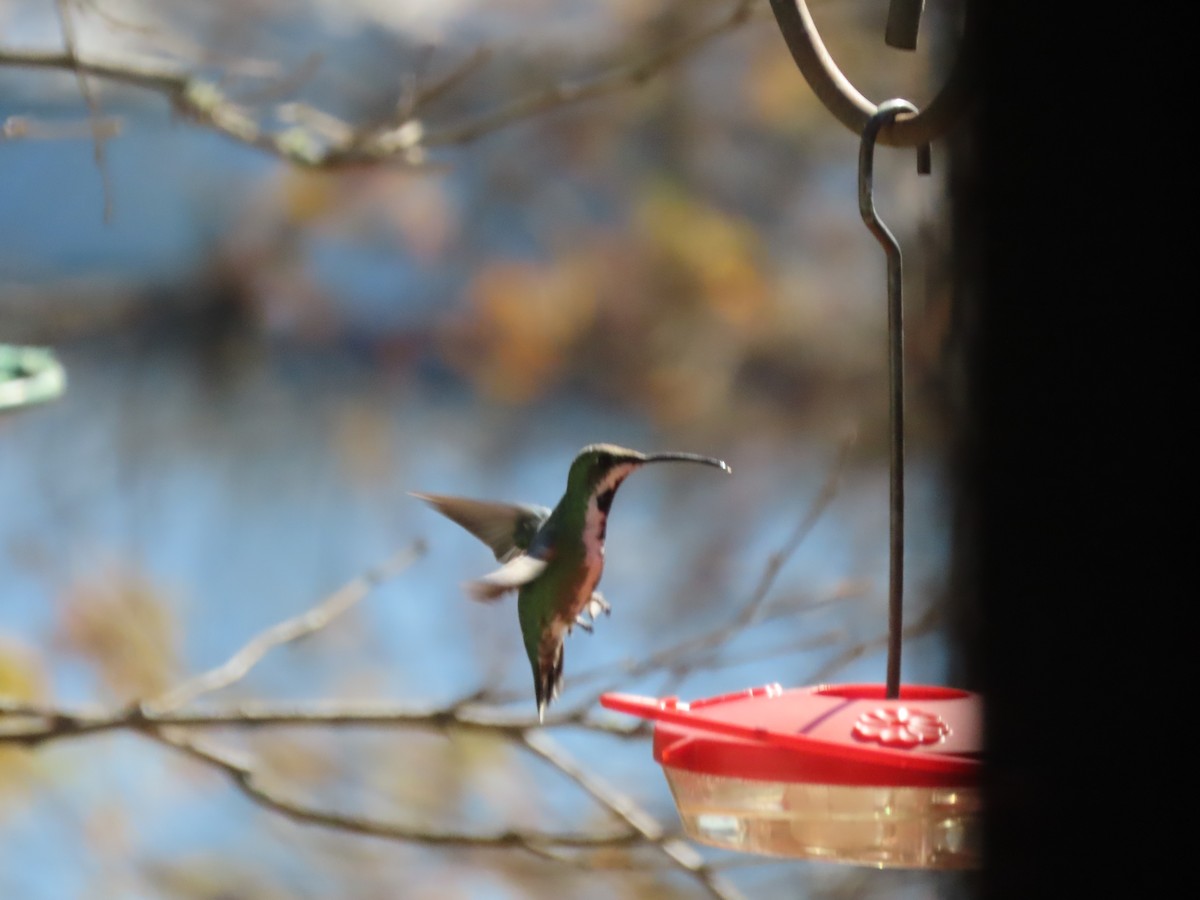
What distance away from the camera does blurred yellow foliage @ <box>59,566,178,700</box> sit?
11.2 ft

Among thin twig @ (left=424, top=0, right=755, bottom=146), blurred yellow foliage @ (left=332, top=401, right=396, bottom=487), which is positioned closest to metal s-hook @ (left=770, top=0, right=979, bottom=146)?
thin twig @ (left=424, top=0, right=755, bottom=146)

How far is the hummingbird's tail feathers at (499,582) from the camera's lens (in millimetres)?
823

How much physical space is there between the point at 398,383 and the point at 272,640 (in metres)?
2.54

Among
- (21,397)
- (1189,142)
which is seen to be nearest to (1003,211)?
(1189,142)

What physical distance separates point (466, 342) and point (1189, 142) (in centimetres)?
362

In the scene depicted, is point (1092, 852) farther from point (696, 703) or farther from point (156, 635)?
point (156, 635)

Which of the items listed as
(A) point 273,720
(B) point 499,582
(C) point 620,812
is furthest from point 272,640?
(B) point 499,582

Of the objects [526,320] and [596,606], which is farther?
[526,320]

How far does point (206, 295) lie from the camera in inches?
150

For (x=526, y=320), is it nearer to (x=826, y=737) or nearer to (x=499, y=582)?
(x=499, y=582)

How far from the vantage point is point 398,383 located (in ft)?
13.6

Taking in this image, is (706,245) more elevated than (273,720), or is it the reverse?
(706,245)

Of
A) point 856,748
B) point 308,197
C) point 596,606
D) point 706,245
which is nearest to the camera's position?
point 856,748

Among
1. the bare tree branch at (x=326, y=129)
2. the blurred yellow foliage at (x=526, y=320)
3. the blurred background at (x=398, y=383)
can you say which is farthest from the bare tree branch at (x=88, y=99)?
the blurred yellow foliage at (x=526, y=320)
